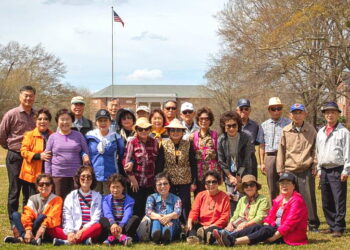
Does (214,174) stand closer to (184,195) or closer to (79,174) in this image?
(184,195)

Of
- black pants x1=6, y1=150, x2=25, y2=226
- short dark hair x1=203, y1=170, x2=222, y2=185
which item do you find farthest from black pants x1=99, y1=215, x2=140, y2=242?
black pants x1=6, y1=150, x2=25, y2=226

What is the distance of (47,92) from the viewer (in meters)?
47.6

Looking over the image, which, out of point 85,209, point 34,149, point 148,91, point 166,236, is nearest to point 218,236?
point 166,236

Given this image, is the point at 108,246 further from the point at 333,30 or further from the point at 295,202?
the point at 333,30

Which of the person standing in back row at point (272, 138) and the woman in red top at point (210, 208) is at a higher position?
the person standing in back row at point (272, 138)

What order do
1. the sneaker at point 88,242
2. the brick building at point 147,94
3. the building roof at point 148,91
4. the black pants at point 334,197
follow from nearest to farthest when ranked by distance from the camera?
1. the sneaker at point 88,242
2. the black pants at point 334,197
3. the brick building at point 147,94
4. the building roof at point 148,91

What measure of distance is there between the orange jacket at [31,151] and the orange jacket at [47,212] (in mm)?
562

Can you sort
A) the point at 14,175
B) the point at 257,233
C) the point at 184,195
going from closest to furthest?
the point at 257,233, the point at 184,195, the point at 14,175

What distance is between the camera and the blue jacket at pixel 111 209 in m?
6.79

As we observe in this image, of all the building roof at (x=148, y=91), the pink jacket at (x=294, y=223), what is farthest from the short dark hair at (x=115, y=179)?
the building roof at (x=148, y=91)

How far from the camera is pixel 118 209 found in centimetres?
696

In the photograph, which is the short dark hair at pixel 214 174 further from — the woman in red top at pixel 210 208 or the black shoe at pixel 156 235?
the black shoe at pixel 156 235

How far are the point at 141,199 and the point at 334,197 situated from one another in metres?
3.06

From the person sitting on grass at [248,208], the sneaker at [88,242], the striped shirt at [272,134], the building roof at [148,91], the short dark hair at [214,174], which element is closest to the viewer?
the sneaker at [88,242]
